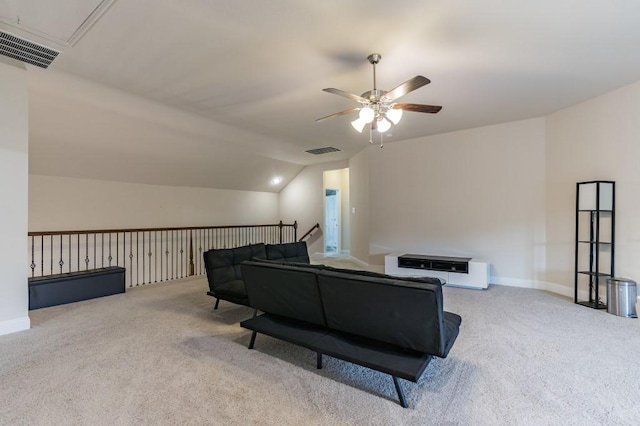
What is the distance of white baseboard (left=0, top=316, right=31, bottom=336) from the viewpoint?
124 inches

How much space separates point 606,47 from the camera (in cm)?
281

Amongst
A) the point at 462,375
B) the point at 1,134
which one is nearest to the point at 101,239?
the point at 1,134

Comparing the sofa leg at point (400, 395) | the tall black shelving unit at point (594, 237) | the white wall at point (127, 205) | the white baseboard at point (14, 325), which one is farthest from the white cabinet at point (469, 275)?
the white baseboard at point (14, 325)

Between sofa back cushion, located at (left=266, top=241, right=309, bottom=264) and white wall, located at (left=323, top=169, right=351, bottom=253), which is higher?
white wall, located at (left=323, top=169, right=351, bottom=253)

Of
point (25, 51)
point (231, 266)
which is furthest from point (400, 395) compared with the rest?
point (25, 51)

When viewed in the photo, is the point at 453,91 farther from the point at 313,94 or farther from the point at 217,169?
the point at 217,169

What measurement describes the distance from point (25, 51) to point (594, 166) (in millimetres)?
6689

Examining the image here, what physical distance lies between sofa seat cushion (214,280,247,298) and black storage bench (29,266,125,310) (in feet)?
7.12

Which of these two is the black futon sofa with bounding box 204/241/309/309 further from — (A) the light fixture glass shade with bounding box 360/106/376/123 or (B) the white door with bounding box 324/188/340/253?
(B) the white door with bounding box 324/188/340/253

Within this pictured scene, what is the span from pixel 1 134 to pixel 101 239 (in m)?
2.84

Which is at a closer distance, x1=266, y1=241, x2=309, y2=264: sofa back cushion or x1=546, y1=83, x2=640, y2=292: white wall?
x1=546, y1=83, x2=640, y2=292: white wall

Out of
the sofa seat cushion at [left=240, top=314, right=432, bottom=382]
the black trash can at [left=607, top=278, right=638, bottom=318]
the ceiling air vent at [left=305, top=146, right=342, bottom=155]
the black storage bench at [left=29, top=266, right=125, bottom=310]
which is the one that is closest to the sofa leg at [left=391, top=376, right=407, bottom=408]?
the sofa seat cushion at [left=240, top=314, right=432, bottom=382]

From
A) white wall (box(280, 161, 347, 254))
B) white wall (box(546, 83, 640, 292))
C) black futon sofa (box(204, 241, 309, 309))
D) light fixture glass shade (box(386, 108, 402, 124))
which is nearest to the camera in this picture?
light fixture glass shade (box(386, 108, 402, 124))

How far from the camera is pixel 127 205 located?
5980 millimetres
